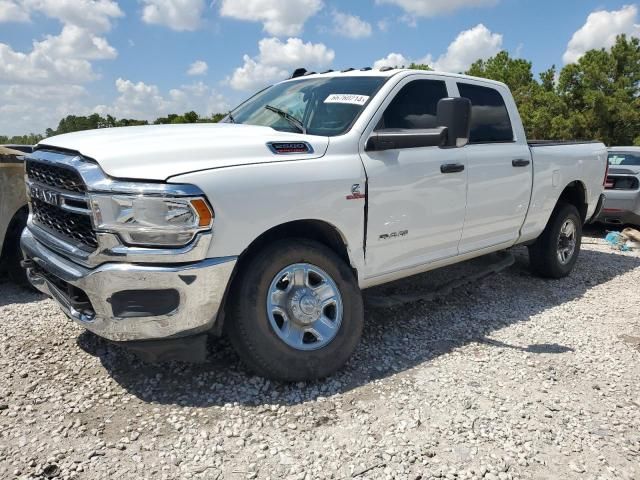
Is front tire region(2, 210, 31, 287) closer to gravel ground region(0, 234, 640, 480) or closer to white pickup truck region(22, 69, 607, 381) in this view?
gravel ground region(0, 234, 640, 480)

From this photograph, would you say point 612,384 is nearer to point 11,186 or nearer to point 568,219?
point 568,219

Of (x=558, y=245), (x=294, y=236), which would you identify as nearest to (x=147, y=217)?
(x=294, y=236)

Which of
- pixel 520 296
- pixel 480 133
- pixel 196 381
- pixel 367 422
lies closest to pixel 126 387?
pixel 196 381

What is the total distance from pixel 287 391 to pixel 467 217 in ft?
6.88

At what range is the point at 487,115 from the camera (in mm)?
4723

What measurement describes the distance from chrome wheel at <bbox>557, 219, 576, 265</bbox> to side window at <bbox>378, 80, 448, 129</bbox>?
2565 mm

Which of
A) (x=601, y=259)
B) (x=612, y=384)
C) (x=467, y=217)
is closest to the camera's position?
(x=612, y=384)

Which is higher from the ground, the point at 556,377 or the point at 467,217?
the point at 467,217

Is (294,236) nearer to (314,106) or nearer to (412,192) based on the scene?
(412,192)

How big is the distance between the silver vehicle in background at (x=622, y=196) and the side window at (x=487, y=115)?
444 cm

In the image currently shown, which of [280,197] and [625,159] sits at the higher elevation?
[280,197]

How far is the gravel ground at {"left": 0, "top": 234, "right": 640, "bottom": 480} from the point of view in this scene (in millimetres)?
2514

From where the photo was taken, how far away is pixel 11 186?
4.87m

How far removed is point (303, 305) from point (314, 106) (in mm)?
1554
